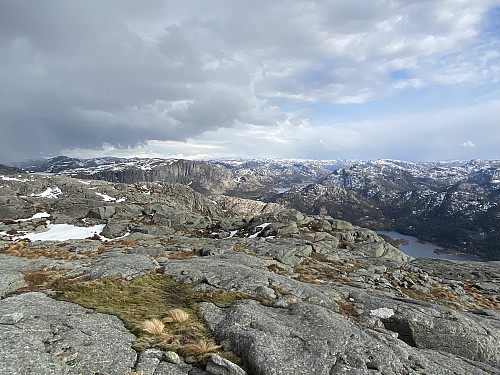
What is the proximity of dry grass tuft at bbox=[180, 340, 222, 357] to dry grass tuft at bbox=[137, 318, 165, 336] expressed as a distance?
1.61 m

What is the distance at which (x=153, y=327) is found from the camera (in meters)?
11.0

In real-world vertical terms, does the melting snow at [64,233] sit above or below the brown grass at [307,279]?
below

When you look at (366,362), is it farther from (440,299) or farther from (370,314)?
(440,299)

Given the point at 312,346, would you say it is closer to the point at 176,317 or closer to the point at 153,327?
the point at 176,317

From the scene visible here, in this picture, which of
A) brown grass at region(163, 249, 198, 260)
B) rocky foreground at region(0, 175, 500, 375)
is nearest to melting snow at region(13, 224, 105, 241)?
rocky foreground at region(0, 175, 500, 375)

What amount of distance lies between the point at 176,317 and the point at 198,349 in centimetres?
283

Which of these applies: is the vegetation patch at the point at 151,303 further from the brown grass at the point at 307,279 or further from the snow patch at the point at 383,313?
the brown grass at the point at 307,279

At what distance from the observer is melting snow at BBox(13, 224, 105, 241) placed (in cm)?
5012

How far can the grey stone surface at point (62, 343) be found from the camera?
312 inches

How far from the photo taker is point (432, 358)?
12125 millimetres

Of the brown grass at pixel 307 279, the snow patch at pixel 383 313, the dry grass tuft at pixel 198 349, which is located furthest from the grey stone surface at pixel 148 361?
the brown grass at pixel 307 279

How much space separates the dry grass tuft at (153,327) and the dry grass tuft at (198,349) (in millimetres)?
1614

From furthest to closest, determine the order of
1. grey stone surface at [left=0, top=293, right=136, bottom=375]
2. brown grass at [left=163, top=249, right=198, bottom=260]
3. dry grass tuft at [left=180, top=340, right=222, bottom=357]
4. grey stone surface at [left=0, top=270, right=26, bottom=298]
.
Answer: brown grass at [left=163, top=249, right=198, bottom=260], grey stone surface at [left=0, top=270, right=26, bottom=298], dry grass tuft at [left=180, top=340, right=222, bottom=357], grey stone surface at [left=0, top=293, right=136, bottom=375]

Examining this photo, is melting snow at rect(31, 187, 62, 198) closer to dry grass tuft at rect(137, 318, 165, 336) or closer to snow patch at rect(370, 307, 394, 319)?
dry grass tuft at rect(137, 318, 165, 336)
